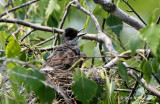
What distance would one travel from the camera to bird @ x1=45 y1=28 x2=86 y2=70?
4762mm

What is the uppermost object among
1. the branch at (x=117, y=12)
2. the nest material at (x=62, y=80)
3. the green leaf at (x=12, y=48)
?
the branch at (x=117, y=12)

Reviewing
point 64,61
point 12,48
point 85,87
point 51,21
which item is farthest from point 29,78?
point 51,21

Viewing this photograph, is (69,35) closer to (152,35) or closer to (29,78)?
(29,78)

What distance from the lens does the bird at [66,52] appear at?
4.76 meters

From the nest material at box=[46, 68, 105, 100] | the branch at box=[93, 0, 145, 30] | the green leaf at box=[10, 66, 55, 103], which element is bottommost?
the nest material at box=[46, 68, 105, 100]

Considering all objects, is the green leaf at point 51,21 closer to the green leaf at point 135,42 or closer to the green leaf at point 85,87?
the green leaf at point 85,87

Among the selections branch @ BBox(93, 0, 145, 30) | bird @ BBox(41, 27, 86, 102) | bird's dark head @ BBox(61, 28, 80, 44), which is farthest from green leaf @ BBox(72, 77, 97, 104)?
bird's dark head @ BBox(61, 28, 80, 44)

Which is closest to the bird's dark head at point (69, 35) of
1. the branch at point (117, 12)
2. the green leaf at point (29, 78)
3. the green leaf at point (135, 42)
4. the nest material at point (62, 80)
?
the nest material at point (62, 80)

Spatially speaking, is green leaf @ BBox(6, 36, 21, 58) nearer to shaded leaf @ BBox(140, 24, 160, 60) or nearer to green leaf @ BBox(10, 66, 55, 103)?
green leaf @ BBox(10, 66, 55, 103)

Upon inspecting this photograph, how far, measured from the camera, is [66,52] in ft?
17.6

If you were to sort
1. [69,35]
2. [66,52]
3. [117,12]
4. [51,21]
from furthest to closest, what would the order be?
[51,21] < [69,35] < [66,52] < [117,12]

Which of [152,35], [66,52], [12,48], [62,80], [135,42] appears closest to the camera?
[152,35]

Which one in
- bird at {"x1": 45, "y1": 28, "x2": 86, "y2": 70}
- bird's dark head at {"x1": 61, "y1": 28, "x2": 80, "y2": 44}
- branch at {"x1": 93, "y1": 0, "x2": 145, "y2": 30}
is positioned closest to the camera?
branch at {"x1": 93, "y1": 0, "x2": 145, "y2": 30}

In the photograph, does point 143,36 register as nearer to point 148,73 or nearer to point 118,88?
point 148,73
